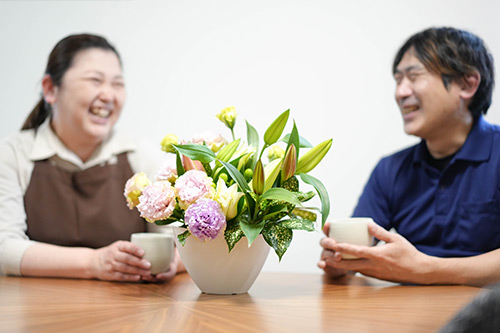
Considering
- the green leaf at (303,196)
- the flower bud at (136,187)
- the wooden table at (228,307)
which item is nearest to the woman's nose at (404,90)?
the wooden table at (228,307)

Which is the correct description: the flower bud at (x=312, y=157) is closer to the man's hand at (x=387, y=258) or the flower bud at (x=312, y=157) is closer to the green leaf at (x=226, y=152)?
the green leaf at (x=226, y=152)

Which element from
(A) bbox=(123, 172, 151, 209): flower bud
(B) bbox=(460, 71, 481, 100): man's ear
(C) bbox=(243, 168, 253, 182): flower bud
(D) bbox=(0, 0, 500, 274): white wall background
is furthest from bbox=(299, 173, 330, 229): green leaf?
(D) bbox=(0, 0, 500, 274): white wall background

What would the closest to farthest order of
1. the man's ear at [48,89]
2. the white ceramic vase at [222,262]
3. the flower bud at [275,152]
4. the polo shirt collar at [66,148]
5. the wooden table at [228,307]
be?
the wooden table at [228,307] → the white ceramic vase at [222,262] → the flower bud at [275,152] → the polo shirt collar at [66,148] → the man's ear at [48,89]

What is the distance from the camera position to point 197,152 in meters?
1.12

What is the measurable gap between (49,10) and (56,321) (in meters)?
2.27

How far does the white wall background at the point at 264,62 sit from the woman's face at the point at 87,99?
2.23ft

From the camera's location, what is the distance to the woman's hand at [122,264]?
1342 mm

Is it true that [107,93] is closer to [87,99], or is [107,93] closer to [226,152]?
[87,99]

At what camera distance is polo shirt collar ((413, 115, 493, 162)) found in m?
1.70

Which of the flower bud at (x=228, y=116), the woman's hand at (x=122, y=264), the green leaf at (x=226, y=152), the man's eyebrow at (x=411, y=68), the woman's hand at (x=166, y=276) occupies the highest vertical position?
the man's eyebrow at (x=411, y=68)

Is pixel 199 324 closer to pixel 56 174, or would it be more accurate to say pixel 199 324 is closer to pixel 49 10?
pixel 56 174

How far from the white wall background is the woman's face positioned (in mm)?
680

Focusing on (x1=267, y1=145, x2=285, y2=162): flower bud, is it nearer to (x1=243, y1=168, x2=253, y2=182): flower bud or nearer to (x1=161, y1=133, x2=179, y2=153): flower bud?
(x1=243, y1=168, x2=253, y2=182): flower bud

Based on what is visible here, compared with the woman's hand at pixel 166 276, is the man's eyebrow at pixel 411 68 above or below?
above
